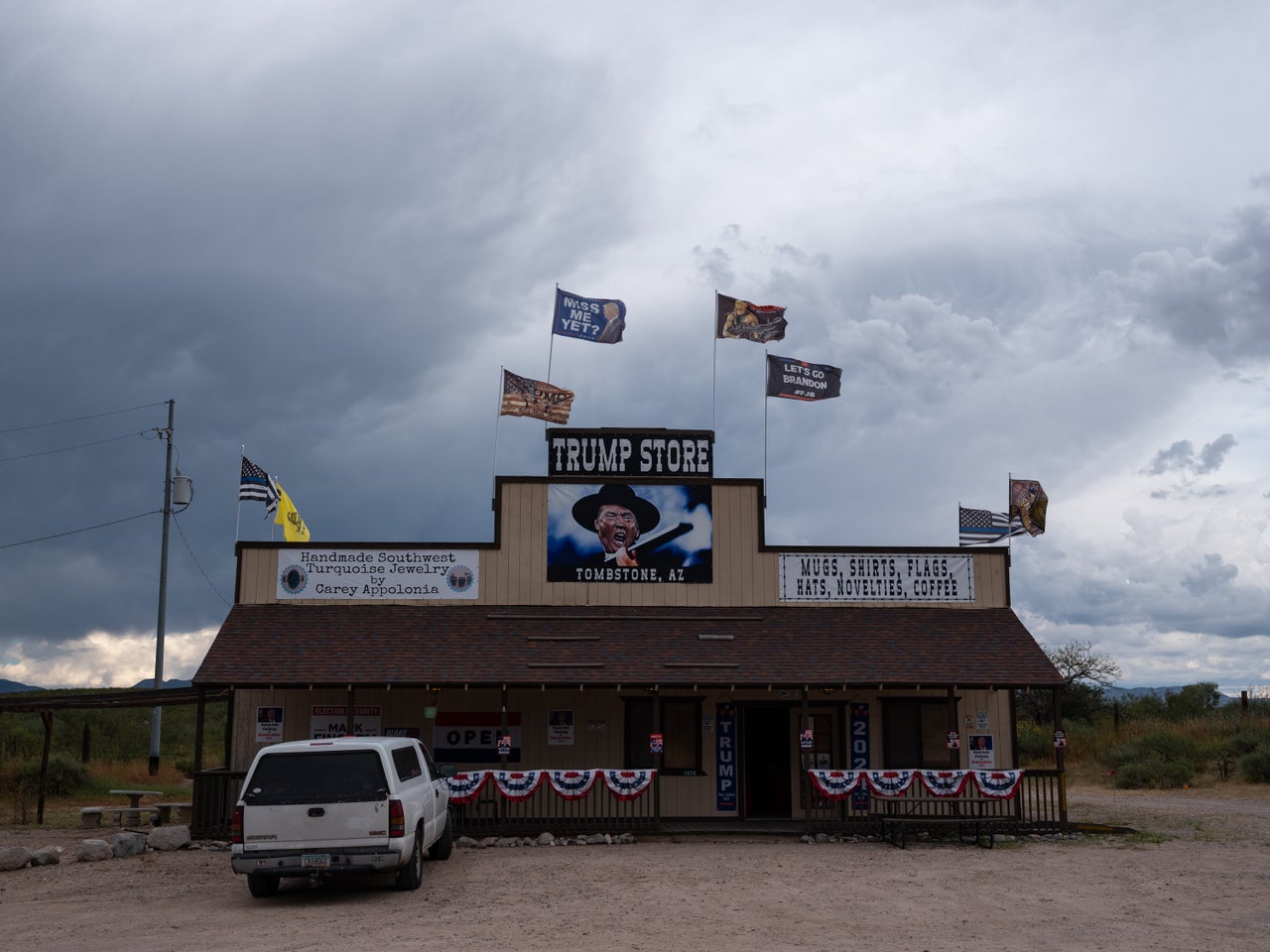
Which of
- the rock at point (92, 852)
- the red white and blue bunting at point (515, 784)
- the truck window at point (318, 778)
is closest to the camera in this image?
the truck window at point (318, 778)

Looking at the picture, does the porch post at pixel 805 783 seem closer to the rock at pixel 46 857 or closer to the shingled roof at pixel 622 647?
the shingled roof at pixel 622 647

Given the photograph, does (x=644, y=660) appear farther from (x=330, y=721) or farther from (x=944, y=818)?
(x=330, y=721)

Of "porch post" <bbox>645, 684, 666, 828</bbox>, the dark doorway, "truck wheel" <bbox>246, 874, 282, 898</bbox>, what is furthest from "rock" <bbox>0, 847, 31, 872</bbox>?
the dark doorway

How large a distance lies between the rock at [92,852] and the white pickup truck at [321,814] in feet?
15.5

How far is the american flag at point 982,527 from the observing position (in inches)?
912

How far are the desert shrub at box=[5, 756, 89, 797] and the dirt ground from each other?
11.5 metres

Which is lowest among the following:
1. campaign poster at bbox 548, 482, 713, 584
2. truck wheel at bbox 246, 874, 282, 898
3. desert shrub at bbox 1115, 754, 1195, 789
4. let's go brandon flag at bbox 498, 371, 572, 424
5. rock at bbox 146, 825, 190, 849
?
desert shrub at bbox 1115, 754, 1195, 789

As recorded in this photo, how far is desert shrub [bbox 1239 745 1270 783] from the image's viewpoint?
30.2 meters

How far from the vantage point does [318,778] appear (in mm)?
13141

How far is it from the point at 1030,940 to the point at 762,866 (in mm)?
5497

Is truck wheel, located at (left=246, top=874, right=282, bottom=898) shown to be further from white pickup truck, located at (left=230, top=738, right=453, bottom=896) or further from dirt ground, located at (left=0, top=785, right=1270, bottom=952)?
dirt ground, located at (left=0, top=785, right=1270, bottom=952)

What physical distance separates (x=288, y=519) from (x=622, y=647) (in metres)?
8.37

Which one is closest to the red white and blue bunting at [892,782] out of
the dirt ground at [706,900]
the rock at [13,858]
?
the dirt ground at [706,900]

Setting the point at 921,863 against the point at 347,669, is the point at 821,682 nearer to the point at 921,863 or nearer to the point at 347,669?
the point at 921,863
